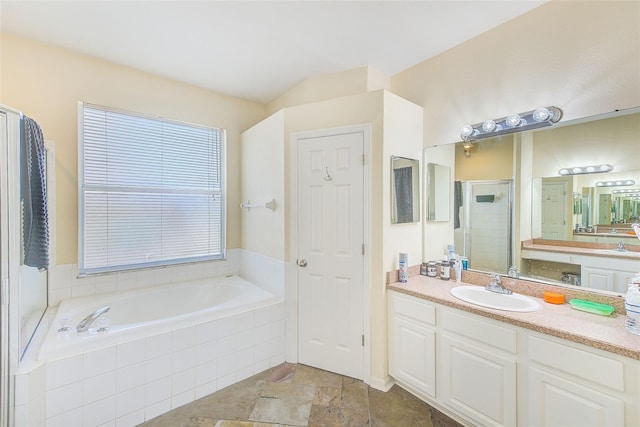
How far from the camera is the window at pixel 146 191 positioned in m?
2.44

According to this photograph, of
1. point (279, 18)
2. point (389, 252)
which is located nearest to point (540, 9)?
point (279, 18)

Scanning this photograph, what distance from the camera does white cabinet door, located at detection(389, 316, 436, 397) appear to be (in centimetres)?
186

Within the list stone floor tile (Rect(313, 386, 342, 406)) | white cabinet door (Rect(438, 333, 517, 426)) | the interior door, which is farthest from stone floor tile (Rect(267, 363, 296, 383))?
the interior door

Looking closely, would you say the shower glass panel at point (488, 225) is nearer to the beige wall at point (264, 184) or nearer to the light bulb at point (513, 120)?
the light bulb at point (513, 120)

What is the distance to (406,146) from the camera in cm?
228

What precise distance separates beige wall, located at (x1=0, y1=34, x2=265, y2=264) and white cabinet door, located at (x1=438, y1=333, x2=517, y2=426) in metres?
3.07

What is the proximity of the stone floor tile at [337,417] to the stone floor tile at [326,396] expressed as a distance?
4 cm

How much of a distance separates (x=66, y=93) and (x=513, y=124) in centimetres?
349

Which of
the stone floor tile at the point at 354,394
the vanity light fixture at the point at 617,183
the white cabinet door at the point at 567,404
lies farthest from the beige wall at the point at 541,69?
the stone floor tile at the point at 354,394

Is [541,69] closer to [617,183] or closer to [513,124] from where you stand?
[513,124]


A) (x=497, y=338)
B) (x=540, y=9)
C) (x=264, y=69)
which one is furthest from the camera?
(x=264, y=69)

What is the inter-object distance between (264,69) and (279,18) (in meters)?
0.72

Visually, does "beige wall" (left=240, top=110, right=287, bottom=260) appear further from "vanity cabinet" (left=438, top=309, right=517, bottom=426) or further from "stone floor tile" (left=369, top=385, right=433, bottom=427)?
"vanity cabinet" (left=438, top=309, right=517, bottom=426)

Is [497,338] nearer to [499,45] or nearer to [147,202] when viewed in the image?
[499,45]
